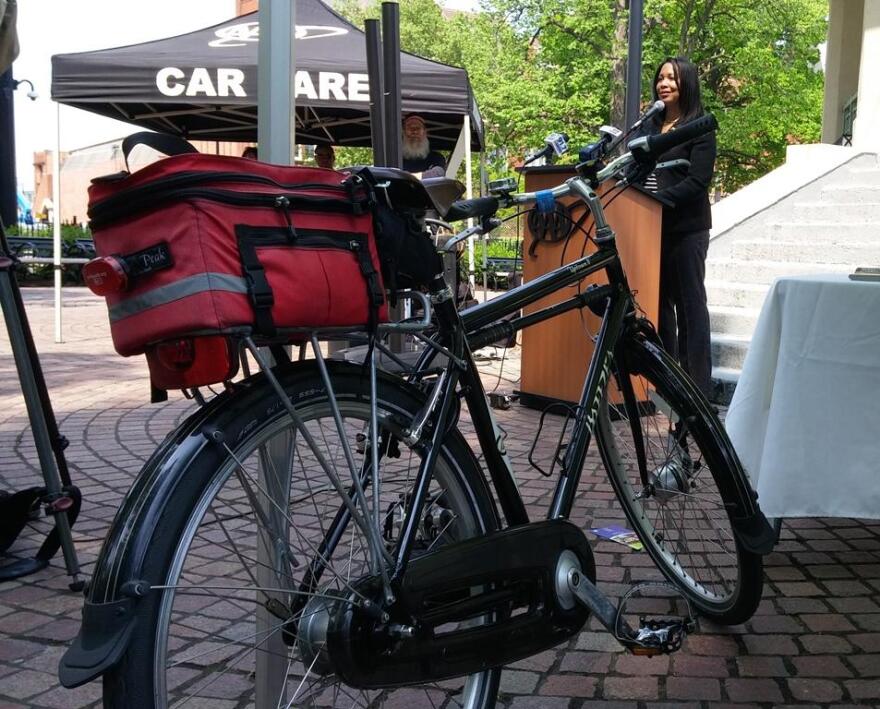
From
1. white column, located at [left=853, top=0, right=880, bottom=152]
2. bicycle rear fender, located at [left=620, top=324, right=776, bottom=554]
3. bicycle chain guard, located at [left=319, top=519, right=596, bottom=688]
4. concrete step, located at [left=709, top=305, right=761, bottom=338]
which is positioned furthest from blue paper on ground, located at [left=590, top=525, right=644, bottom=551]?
white column, located at [left=853, top=0, right=880, bottom=152]

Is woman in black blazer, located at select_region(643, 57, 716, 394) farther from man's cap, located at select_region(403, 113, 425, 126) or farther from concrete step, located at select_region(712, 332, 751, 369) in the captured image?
man's cap, located at select_region(403, 113, 425, 126)

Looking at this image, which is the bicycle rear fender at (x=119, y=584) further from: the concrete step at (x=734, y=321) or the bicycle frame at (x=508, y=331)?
the concrete step at (x=734, y=321)

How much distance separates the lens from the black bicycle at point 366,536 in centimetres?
150

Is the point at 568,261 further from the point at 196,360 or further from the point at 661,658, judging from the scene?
the point at 196,360

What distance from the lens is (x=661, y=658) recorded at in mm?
2676

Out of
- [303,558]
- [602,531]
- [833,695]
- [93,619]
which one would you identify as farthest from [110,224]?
[602,531]

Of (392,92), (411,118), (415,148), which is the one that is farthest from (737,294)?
(392,92)

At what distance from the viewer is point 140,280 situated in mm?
1542

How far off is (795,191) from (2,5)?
940cm

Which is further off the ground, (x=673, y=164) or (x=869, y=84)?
(x=869, y=84)

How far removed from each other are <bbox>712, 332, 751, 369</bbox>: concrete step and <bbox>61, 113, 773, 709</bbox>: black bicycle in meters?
4.49

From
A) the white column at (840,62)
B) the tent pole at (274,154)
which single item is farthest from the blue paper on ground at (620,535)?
the white column at (840,62)

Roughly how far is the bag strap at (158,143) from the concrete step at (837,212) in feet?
29.2

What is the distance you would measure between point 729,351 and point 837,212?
12.4 ft
